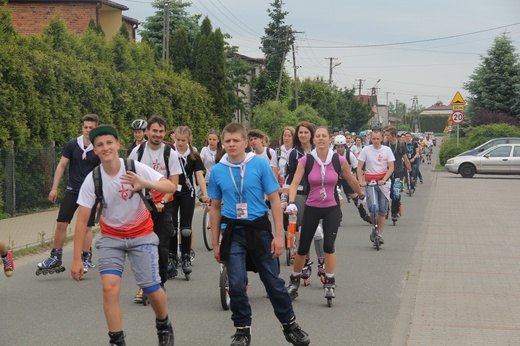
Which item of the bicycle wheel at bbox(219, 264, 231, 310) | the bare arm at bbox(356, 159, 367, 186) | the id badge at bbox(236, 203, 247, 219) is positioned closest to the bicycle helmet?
the bicycle wheel at bbox(219, 264, 231, 310)

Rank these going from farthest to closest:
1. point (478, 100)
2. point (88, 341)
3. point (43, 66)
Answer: point (478, 100), point (43, 66), point (88, 341)

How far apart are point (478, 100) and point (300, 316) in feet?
188

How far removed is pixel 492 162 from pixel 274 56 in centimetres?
4410

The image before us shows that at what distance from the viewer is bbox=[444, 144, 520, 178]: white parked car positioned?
122ft

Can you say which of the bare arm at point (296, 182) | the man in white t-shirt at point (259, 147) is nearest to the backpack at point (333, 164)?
the bare arm at point (296, 182)

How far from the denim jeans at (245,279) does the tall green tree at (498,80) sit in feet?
184

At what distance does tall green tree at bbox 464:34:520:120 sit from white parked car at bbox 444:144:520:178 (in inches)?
926

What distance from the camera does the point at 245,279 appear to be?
6.65m

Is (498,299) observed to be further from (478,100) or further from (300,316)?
(478,100)

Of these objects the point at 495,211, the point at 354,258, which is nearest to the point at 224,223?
the point at 354,258

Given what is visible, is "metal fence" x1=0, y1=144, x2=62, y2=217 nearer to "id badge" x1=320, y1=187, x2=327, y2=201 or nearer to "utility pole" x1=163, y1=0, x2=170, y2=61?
"id badge" x1=320, y1=187, x2=327, y2=201

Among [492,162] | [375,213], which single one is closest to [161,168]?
[375,213]

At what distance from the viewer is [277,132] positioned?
56562mm

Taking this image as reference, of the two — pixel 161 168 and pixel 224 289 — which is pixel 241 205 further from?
pixel 161 168
